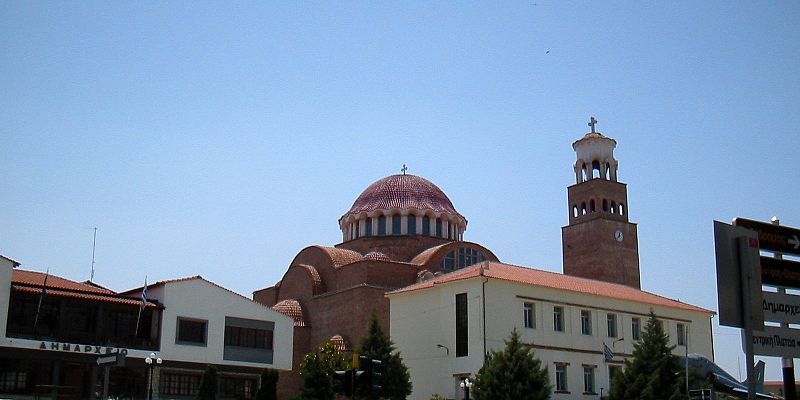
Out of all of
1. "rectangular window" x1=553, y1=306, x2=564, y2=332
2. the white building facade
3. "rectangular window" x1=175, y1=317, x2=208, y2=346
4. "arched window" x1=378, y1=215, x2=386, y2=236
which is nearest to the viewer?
"rectangular window" x1=175, y1=317, x2=208, y2=346

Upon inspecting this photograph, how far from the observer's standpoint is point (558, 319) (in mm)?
37844

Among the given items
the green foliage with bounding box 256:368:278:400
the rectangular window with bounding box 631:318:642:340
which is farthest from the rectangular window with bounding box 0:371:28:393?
the rectangular window with bounding box 631:318:642:340

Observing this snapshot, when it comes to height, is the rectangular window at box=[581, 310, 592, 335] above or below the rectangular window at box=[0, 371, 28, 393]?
above

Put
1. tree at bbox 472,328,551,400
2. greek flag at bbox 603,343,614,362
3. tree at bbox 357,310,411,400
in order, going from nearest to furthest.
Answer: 1. tree at bbox 472,328,551,400
2. tree at bbox 357,310,411,400
3. greek flag at bbox 603,343,614,362

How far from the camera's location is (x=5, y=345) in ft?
102

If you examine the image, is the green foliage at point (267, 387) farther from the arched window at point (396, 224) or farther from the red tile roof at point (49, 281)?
the arched window at point (396, 224)

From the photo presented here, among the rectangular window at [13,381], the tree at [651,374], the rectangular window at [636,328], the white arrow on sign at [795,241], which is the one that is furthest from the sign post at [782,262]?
the rectangular window at [636,328]

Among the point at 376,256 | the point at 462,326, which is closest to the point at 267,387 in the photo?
the point at 462,326

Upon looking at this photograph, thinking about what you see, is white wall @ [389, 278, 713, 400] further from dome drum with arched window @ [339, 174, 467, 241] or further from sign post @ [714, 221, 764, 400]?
sign post @ [714, 221, 764, 400]

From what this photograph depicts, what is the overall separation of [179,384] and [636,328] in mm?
21503

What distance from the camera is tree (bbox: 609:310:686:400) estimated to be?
107 feet

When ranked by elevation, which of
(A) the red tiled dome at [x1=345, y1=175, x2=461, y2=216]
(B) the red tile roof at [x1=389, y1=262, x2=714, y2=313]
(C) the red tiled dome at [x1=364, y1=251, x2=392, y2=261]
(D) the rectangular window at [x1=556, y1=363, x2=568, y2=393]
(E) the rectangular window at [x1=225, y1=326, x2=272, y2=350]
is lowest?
(D) the rectangular window at [x1=556, y1=363, x2=568, y2=393]

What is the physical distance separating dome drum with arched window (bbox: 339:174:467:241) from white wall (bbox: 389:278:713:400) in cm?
895

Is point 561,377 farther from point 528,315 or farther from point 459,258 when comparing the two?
point 459,258
